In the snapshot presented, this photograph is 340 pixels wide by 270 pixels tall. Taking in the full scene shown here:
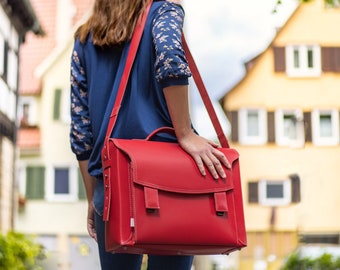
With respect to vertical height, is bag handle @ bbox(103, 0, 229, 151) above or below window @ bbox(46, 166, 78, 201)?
above

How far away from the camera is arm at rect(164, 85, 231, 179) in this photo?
234 cm

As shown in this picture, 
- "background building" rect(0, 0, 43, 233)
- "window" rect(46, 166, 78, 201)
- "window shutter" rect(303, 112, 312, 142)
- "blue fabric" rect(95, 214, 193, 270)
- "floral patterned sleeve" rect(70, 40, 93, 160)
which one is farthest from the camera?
"window shutter" rect(303, 112, 312, 142)

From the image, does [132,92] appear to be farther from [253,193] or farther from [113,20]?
[253,193]

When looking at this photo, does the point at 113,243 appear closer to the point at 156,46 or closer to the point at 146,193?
the point at 146,193

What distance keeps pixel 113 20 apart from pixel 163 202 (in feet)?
1.53

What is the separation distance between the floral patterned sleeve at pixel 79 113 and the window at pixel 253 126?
33.1 metres

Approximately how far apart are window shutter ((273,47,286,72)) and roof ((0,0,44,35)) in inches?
581

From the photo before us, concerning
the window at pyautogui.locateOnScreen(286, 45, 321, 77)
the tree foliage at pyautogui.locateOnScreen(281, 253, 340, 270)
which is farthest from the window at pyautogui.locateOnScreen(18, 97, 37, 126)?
the tree foliage at pyautogui.locateOnScreen(281, 253, 340, 270)

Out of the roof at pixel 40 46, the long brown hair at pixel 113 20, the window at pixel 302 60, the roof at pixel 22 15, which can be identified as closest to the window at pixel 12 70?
the roof at pixel 22 15

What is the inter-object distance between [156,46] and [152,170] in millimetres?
289

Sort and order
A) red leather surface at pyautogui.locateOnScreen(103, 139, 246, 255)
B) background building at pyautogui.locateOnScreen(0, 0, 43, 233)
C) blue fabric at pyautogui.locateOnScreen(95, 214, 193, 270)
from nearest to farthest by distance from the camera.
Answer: red leather surface at pyautogui.locateOnScreen(103, 139, 246, 255), blue fabric at pyautogui.locateOnScreen(95, 214, 193, 270), background building at pyautogui.locateOnScreen(0, 0, 43, 233)

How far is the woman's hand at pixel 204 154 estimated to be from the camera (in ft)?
7.65

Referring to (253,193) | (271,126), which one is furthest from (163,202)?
(271,126)

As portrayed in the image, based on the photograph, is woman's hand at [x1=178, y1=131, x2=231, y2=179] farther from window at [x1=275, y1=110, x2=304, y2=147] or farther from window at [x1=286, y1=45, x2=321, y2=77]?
window at [x1=286, y1=45, x2=321, y2=77]
